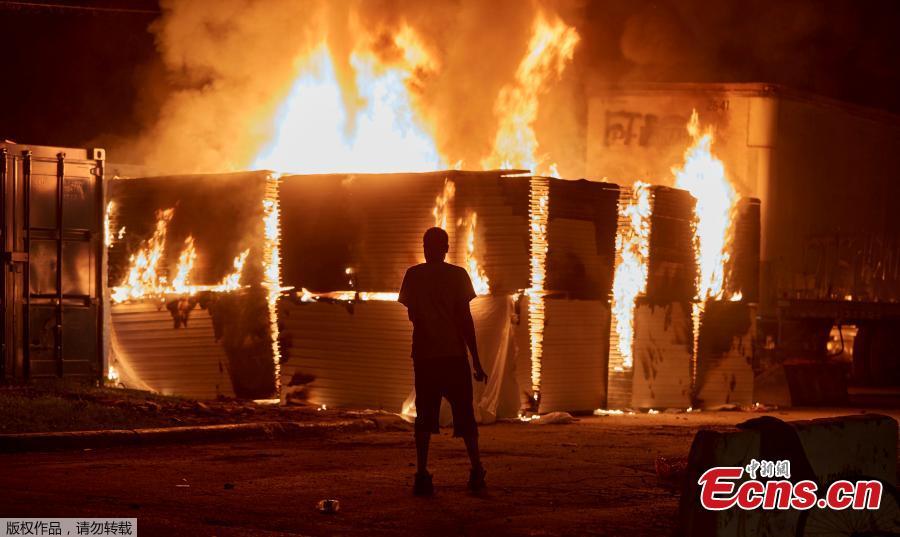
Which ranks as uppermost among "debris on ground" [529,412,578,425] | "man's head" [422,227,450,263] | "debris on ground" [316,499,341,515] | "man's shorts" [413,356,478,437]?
"man's head" [422,227,450,263]

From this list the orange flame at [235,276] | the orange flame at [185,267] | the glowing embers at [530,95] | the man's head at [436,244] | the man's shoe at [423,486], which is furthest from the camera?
the glowing embers at [530,95]

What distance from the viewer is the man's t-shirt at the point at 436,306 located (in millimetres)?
8062

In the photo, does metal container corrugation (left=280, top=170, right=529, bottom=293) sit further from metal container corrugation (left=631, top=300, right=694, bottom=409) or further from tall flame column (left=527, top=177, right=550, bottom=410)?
metal container corrugation (left=631, top=300, right=694, bottom=409)

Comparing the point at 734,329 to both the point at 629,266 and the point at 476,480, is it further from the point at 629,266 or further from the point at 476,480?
the point at 476,480

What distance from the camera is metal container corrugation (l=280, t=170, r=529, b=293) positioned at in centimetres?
1327

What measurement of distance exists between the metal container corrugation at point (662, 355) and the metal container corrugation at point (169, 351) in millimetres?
5028

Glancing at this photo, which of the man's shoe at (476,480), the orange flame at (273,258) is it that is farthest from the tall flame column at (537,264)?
the man's shoe at (476,480)

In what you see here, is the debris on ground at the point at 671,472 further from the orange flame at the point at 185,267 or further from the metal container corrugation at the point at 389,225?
the orange flame at the point at 185,267

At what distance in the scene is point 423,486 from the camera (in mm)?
7660

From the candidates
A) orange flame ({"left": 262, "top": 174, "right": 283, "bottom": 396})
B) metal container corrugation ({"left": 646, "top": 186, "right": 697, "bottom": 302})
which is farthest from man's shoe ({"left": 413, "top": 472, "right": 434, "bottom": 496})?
metal container corrugation ({"left": 646, "top": 186, "right": 697, "bottom": 302})

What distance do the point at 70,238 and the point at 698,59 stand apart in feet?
54.9

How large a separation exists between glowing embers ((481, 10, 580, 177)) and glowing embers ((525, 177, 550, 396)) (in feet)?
6.50

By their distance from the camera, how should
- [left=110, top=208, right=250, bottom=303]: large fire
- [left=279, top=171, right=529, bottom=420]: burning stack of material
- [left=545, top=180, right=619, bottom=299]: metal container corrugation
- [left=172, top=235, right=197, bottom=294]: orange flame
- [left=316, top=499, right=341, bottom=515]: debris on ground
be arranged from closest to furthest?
[left=316, top=499, right=341, bottom=515]: debris on ground → [left=279, top=171, right=529, bottom=420]: burning stack of material → [left=545, top=180, right=619, bottom=299]: metal container corrugation → [left=110, top=208, right=250, bottom=303]: large fire → [left=172, top=235, right=197, bottom=294]: orange flame

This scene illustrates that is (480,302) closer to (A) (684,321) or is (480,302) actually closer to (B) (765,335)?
(A) (684,321)
